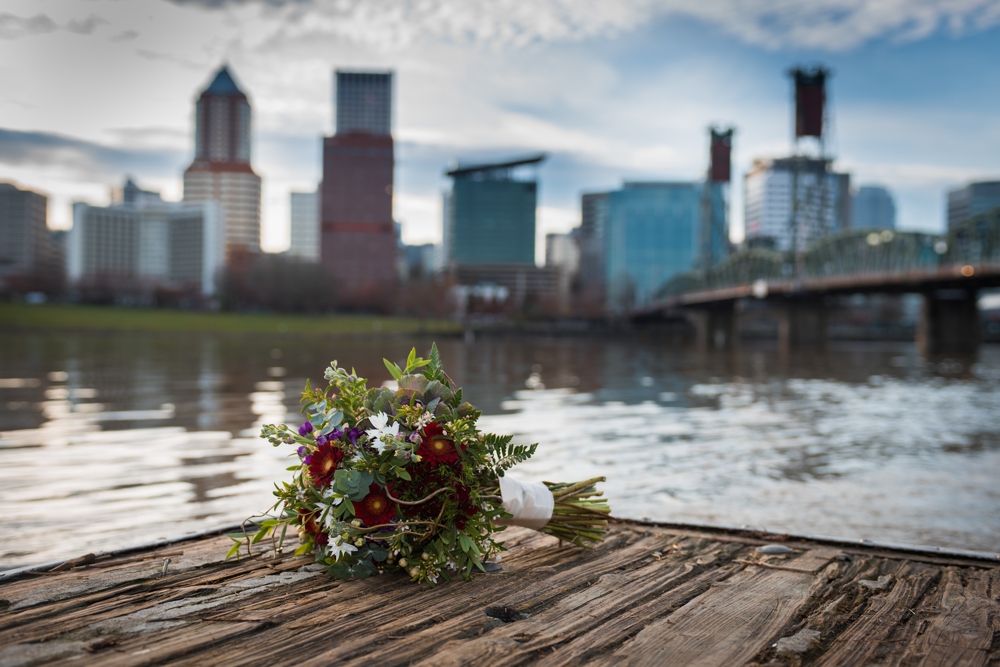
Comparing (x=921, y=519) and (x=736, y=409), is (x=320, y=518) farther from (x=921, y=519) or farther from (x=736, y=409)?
(x=736, y=409)

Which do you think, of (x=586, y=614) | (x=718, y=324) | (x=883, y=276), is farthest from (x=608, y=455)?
(x=718, y=324)

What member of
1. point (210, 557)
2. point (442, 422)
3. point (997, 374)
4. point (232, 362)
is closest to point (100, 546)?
point (210, 557)

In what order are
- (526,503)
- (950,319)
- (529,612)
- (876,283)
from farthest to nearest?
(950,319), (876,283), (526,503), (529,612)

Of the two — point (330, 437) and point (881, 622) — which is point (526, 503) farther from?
point (881, 622)

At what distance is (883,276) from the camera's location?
218 feet

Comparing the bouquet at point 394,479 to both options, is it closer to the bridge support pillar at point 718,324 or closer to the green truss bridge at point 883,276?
the green truss bridge at point 883,276

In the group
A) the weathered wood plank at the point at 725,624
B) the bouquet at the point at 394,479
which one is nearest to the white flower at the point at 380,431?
the bouquet at the point at 394,479

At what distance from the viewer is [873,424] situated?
17.4 metres

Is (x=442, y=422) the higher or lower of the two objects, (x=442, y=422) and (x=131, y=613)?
the higher

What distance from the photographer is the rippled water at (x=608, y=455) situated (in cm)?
813

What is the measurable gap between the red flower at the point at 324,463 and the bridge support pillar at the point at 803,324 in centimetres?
8817

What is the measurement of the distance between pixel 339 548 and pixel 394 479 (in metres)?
0.48

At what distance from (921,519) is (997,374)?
3670 cm

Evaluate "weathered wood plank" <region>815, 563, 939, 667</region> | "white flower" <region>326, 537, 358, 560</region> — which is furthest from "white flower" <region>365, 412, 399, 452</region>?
"weathered wood plank" <region>815, 563, 939, 667</region>
